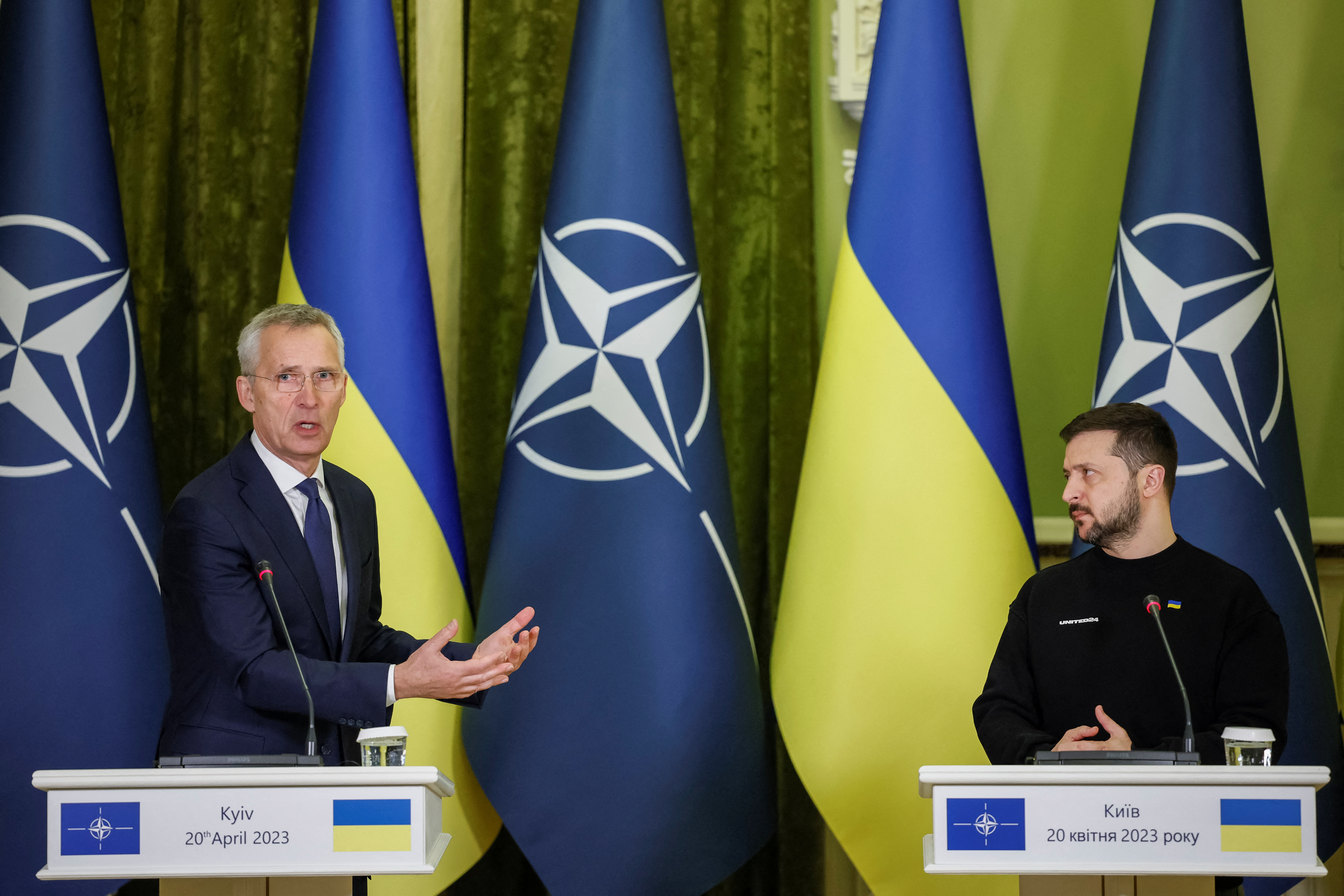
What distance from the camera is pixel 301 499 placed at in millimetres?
2377

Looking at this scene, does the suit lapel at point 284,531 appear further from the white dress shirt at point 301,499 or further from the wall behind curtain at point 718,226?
the wall behind curtain at point 718,226

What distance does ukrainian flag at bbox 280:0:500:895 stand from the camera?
3.05 m

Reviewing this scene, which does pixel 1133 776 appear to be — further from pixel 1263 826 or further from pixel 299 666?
pixel 299 666

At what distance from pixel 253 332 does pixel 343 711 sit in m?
0.80

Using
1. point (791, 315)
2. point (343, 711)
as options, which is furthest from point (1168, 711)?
point (791, 315)

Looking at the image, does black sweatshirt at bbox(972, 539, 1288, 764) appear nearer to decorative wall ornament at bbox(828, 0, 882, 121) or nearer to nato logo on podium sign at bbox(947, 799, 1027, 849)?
nato logo on podium sign at bbox(947, 799, 1027, 849)

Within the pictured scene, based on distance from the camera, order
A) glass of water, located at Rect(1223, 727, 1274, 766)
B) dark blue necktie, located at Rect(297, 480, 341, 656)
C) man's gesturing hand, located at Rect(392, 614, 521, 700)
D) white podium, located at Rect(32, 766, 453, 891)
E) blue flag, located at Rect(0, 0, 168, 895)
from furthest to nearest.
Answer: blue flag, located at Rect(0, 0, 168, 895), dark blue necktie, located at Rect(297, 480, 341, 656), man's gesturing hand, located at Rect(392, 614, 521, 700), glass of water, located at Rect(1223, 727, 1274, 766), white podium, located at Rect(32, 766, 453, 891)

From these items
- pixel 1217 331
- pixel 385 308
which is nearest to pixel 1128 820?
pixel 1217 331

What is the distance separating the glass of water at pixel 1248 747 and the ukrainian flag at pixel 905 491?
1060mm

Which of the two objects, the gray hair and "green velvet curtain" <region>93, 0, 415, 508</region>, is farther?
"green velvet curtain" <region>93, 0, 415, 508</region>

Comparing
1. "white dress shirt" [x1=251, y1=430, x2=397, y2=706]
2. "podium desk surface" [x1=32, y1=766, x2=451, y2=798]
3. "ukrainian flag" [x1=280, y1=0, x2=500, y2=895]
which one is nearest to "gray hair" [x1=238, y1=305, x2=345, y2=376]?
"white dress shirt" [x1=251, y1=430, x2=397, y2=706]

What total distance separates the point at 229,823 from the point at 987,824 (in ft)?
3.30

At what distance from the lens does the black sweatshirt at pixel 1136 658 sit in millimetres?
2211

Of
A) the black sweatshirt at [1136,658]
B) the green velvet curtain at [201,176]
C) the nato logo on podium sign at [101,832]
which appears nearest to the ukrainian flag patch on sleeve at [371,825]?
the nato logo on podium sign at [101,832]
